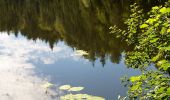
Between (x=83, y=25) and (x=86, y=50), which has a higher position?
(x=83, y=25)

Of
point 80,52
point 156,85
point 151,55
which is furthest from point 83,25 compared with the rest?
point 156,85

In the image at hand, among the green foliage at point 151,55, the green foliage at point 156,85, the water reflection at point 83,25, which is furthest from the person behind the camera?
the water reflection at point 83,25

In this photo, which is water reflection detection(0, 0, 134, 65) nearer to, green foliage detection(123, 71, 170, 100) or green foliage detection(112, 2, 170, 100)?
green foliage detection(112, 2, 170, 100)

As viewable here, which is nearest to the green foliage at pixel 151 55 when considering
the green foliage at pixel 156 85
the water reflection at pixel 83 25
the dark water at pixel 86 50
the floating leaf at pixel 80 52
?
the green foliage at pixel 156 85

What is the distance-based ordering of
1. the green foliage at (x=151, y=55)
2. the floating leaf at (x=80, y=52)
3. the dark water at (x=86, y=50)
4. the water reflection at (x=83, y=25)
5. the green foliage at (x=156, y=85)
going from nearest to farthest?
the green foliage at (x=156, y=85) < the green foliage at (x=151, y=55) < the dark water at (x=86, y=50) < the floating leaf at (x=80, y=52) < the water reflection at (x=83, y=25)

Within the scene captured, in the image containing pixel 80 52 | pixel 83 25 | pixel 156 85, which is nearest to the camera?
pixel 156 85

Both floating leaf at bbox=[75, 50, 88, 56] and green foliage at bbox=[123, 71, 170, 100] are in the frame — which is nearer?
green foliage at bbox=[123, 71, 170, 100]

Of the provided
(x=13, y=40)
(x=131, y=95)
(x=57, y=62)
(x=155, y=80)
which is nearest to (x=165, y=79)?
(x=155, y=80)

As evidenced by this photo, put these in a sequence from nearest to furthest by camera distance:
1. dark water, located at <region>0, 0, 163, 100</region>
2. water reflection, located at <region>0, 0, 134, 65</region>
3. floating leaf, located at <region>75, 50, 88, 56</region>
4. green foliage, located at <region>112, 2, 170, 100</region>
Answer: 1. green foliage, located at <region>112, 2, 170, 100</region>
2. dark water, located at <region>0, 0, 163, 100</region>
3. floating leaf, located at <region>75, 50, 88, 56</region>
4. water reflection, located at <region>0, 0, 134, 65</region>

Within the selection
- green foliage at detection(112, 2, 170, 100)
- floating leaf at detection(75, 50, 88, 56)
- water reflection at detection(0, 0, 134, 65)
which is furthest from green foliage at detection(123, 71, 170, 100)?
floating leaf at detection(75, 50, 88, 56)

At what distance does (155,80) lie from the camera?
9.16m

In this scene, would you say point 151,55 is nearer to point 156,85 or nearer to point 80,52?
point 156,85

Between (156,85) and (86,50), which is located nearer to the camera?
(156,85)

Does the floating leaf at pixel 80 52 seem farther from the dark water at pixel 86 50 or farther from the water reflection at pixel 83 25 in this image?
the water reflection at pixel 83 25
